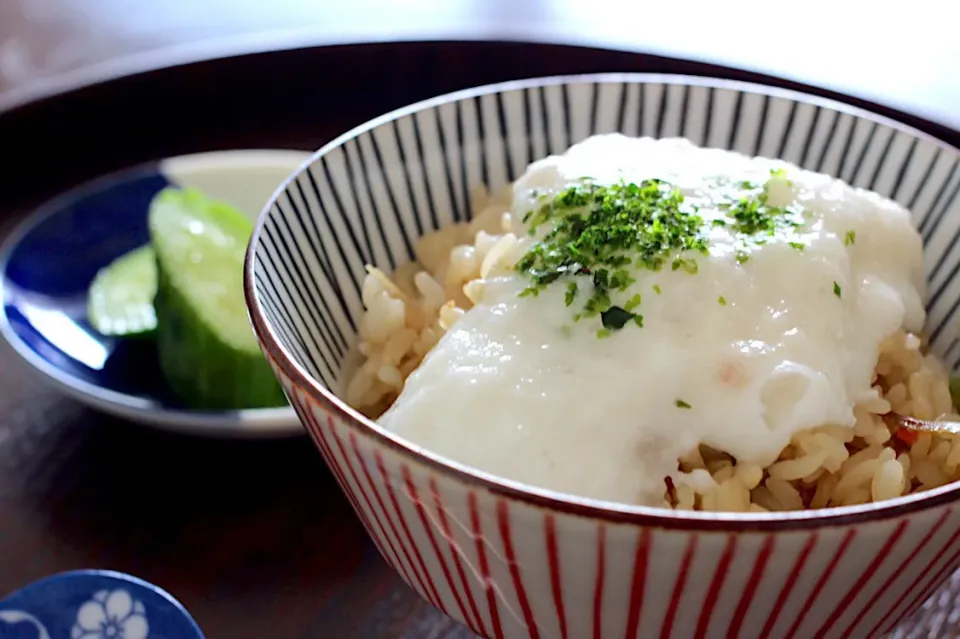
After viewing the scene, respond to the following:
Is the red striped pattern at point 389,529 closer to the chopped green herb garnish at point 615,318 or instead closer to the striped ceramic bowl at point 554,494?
the striped ceramic bowl at point 554,494

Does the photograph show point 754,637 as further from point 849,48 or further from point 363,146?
point 849,48

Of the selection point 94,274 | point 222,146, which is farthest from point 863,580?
point 222,146

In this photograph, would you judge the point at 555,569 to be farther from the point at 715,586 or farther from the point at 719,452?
the point at 719,452

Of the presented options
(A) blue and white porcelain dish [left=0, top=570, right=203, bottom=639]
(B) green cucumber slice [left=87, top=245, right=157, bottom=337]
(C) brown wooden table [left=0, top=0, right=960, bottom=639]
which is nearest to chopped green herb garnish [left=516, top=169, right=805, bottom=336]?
(C) brown wooden table [left=0, top=0, right=960, bottom=639]

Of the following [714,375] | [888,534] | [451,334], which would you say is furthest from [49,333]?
[888,534]

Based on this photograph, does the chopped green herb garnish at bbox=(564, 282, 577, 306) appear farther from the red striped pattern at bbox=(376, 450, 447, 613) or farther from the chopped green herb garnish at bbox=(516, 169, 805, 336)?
the red striped pattern at bbox=(376, 450, 447, 613)

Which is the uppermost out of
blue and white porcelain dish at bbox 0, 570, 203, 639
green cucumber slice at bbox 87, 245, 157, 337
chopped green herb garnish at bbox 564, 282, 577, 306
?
chopped green herb garnish at bbox 564, 282, 577, 306

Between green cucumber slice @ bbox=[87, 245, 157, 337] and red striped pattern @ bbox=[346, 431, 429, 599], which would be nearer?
red striped pattern @ bbox=[346, 431, 429, 599]

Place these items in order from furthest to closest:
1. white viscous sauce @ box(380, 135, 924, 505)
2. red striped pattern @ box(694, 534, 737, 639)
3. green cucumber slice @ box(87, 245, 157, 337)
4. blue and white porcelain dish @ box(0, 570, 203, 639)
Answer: green cucumber slice @ box(87, 245, 157, 337) → blue and white porcelain dish @ box(0, 570, 203, 639) → white viscous sauce @ box(380, 135, 924, 505) → red striped pattern @ box(694, 534, 737, 639)
